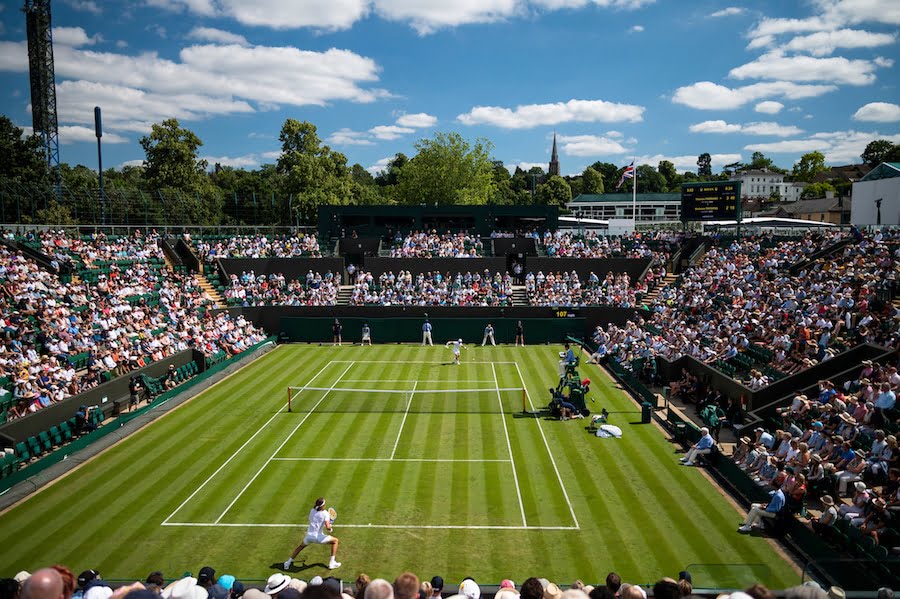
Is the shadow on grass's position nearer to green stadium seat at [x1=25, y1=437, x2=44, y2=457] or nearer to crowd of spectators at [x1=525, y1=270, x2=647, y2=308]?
green stadium seat at [x1=25, y1=437, x2=44, y2=457]

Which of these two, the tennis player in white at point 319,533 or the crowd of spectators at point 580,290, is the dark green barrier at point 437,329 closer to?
the crowd of spectators at point 580,290

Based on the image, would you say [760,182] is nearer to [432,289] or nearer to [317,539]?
[432,289]

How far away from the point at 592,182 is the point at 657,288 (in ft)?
324

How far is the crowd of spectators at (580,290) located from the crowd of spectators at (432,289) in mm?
1820

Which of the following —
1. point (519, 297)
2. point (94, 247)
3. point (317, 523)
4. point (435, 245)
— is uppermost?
point (94, 247)

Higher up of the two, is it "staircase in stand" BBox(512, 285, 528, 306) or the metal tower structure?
the metal tower structure

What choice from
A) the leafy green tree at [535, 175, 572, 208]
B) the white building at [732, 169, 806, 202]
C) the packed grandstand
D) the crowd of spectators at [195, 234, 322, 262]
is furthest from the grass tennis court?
the white building at [732, 169, 806, 202]

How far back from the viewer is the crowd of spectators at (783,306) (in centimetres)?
2170

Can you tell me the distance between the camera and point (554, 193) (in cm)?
12338

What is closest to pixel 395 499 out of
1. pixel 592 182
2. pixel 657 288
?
pixel 657 288

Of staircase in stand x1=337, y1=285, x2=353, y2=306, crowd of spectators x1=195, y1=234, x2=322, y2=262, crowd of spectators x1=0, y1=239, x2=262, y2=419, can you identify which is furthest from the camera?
crowd of spectators x1=195, y1=234, x2=322, y2=262

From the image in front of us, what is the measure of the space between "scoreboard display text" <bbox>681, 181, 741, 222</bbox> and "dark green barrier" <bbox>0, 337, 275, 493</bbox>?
110ft

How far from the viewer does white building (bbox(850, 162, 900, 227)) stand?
1663 inches

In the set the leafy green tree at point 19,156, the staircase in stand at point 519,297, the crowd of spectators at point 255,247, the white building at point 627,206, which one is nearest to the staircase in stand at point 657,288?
the staircase in stand at point 519,297
